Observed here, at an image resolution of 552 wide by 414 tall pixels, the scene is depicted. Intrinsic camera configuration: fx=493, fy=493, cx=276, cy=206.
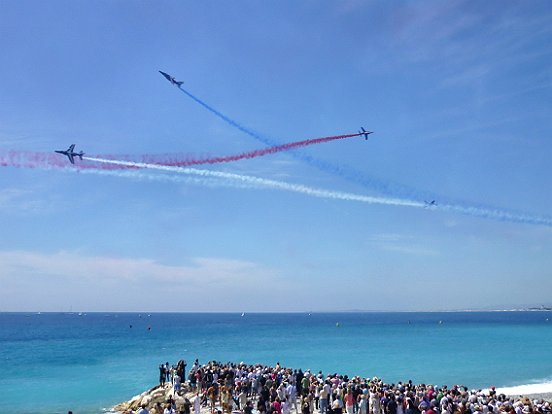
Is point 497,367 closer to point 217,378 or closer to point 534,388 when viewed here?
point 534,388

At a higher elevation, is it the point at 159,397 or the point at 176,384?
the point at 176,384

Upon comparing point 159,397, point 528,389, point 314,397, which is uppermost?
point 314,397

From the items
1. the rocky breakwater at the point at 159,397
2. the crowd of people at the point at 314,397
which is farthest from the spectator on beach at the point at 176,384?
the rocky breakwater at the point at 159,397

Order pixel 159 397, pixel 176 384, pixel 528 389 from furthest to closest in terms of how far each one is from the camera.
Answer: pixel 528 389
pixel 159 397
pixel 176 384

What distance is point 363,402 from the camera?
1966 cm

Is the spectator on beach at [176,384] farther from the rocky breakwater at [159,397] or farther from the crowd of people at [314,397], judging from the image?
the rocky breakwater at [159,397]

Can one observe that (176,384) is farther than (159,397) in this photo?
No

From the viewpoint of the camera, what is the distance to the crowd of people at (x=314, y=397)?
1900cm

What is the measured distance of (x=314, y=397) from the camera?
72.5 ft

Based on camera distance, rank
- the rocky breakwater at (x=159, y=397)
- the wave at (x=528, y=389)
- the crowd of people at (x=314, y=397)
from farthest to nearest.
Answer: the wave at (x=528, y=389) → the rocky breakwater at (x=159, y=397) → the crowd of people at (x=314, y=397)

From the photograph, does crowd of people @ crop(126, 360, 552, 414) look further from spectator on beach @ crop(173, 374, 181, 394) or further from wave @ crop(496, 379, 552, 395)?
wave @ crop(496, 379, 552, 395)

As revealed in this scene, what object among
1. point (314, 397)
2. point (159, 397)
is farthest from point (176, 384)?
point (314, 397)

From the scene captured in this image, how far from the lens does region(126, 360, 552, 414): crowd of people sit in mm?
19000

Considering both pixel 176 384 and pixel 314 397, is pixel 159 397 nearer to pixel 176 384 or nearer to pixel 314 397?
pixel 176 384
